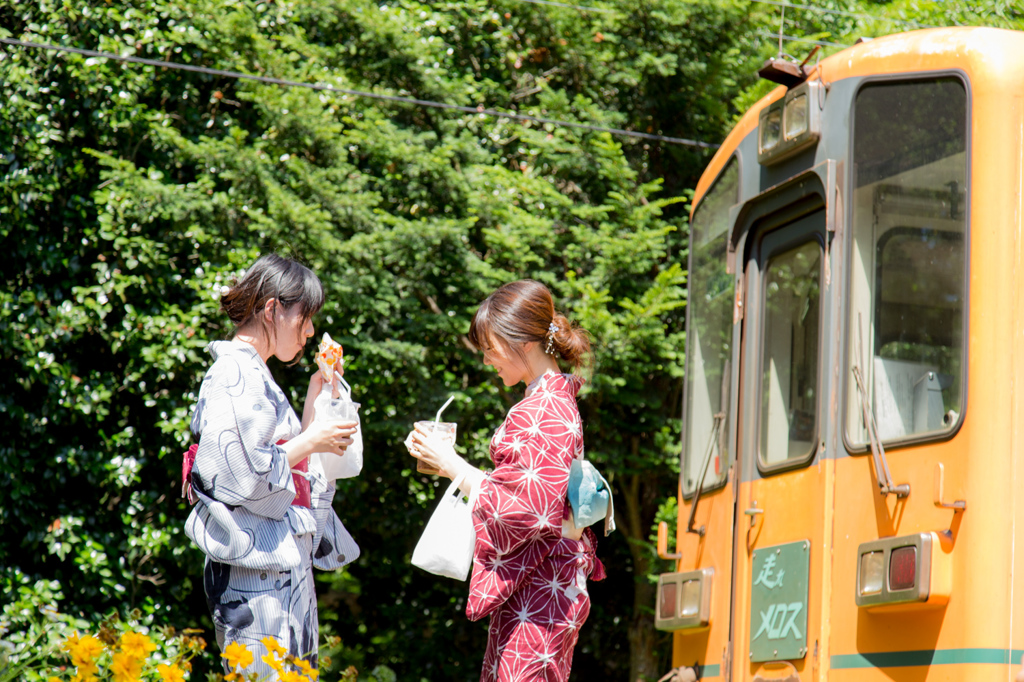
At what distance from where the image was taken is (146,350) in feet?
19.8

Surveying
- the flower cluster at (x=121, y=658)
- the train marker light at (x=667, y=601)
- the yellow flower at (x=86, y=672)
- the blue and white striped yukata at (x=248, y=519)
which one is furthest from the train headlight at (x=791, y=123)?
the yellow flower at (x=86, y=672)

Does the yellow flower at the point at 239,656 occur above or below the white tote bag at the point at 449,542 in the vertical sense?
below

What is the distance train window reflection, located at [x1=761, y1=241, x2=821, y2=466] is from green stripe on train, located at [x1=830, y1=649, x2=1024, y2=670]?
26.9 inches

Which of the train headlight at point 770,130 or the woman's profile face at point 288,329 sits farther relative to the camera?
the train headlight at point 770,130

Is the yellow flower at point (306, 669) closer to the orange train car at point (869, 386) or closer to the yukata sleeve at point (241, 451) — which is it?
the yukata sleeve at point (241, 451)

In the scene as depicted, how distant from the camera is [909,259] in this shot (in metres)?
3.09

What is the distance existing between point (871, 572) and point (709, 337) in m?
1.54

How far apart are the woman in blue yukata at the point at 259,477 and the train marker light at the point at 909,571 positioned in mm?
1468

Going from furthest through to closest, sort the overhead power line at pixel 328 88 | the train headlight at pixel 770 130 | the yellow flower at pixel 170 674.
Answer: the overhead power line at pixel 328 88
the train headlight at pixel 770 130
the yellow flower at pixel 170 674

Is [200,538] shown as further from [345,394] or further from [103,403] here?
[103,403]

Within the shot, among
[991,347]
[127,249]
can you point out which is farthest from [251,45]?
[991,347]

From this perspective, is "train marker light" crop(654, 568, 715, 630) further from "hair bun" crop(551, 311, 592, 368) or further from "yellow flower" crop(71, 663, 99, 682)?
"yellow flower" crop(71, 663, 99, 682)

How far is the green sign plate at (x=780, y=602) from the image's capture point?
3.14m

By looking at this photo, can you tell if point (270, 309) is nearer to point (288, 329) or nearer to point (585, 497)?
point (288, 329)
